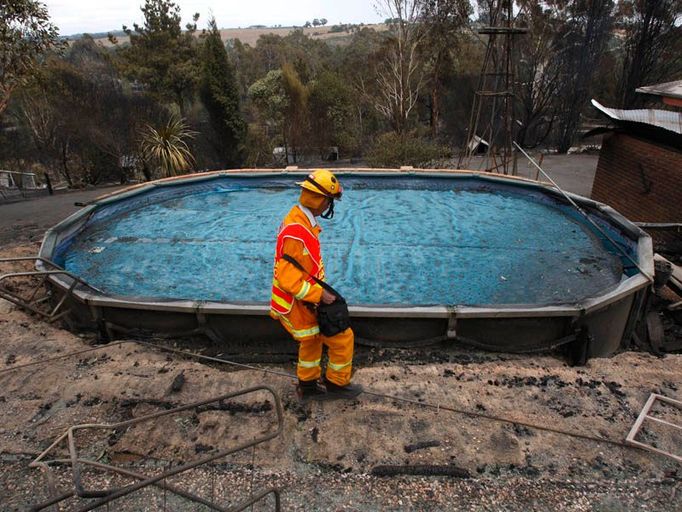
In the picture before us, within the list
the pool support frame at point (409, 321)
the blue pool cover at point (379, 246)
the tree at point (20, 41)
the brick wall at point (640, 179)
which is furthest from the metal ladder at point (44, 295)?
the brick wall at point (640, 179)

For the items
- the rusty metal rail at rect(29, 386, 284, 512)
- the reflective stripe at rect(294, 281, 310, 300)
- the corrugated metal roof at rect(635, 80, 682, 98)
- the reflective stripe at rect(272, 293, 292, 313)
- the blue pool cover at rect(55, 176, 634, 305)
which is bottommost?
the blue pool cover at rect(55, 176, 634, 305)

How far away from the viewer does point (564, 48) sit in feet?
69.5

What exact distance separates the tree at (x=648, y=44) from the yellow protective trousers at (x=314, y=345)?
72.4 ft

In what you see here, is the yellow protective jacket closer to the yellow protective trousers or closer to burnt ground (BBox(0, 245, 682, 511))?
the yellow protective trousers

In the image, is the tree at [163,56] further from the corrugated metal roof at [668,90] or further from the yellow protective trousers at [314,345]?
the yellow protective trousers at [314,345]

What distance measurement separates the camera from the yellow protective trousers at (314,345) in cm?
293

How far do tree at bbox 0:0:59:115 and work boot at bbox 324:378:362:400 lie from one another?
896cm

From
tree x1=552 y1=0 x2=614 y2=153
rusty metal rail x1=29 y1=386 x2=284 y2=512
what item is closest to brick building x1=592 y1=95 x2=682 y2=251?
rusty metal rail x1=29 y1=386 x2=284 y2=512

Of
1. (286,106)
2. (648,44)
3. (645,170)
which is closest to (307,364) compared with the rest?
(645,170)

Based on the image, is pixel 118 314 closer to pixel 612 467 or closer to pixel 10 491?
pixel 10 491

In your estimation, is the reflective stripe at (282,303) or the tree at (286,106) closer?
the reflective stripe at (282,303)

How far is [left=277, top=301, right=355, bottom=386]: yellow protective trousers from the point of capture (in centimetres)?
293

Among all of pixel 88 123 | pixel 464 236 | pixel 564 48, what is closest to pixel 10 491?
pixel 464 236

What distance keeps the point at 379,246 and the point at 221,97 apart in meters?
11.4
